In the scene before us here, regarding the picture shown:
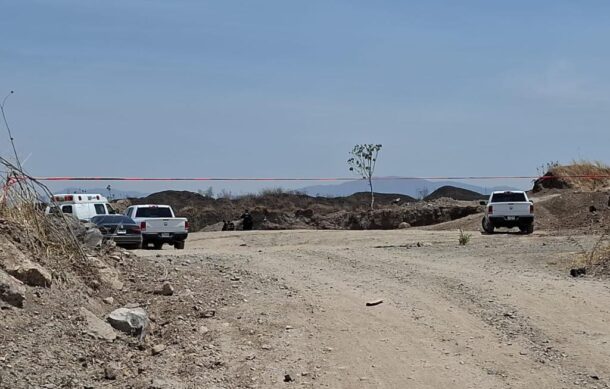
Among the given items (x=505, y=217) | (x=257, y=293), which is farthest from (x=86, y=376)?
(x=505, y=217)

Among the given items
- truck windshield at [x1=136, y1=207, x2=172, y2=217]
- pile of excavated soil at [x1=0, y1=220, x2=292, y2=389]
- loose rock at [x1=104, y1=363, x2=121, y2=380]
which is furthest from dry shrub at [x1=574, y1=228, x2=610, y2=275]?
truck windshield at [x1=136, y1=207, x2=172, y2=217]

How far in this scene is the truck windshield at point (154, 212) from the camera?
27.4 meters

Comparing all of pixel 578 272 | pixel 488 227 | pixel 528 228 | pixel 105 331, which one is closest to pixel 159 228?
pixel 488 227

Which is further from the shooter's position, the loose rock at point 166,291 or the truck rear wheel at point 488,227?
the truck rear wheel at point 488,227

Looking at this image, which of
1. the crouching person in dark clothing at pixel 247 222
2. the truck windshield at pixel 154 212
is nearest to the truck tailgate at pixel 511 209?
the truck windshield at pixel 154 212

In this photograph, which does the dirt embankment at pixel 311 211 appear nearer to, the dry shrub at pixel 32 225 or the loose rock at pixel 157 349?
the dry shrub at pixel 32 225

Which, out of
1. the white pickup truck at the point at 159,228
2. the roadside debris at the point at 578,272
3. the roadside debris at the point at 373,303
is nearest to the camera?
the roadside debris at the point at 373,303

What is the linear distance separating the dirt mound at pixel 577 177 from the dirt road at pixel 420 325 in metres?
32.7

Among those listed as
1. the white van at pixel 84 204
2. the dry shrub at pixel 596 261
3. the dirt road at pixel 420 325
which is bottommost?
the dirt road at pixel 420 325

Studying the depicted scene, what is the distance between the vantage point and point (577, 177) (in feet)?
152

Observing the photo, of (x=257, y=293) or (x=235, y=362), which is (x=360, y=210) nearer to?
(x=257, y=293)

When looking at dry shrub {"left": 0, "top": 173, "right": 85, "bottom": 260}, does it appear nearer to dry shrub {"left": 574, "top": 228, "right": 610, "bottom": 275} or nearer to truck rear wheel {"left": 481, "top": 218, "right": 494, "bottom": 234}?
dry shrub {"left": 574, "top": 228, "right": 610, "bottom": 275}

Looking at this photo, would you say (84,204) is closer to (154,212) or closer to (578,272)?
(154,212)

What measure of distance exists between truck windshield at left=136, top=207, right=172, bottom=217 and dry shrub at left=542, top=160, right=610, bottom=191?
25.7m
